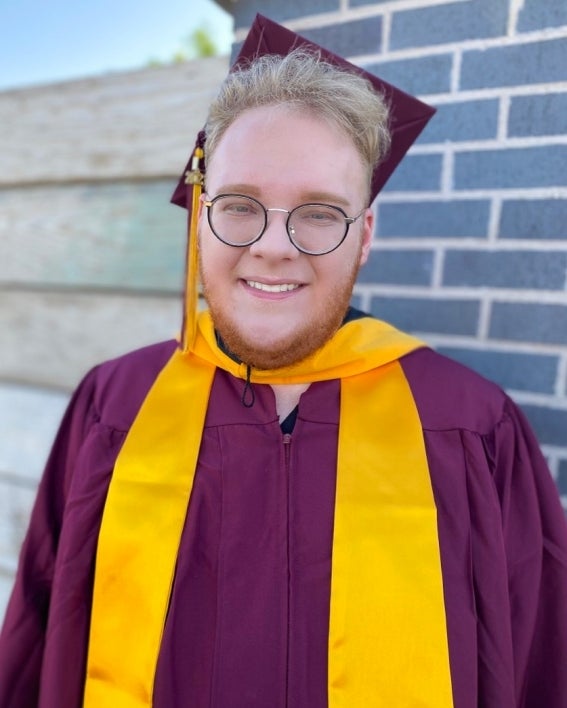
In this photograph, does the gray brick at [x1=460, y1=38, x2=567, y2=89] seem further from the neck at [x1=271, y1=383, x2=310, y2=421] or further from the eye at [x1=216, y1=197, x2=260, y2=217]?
the neck at [x1=271, y1=383, x2=310, y2=421]

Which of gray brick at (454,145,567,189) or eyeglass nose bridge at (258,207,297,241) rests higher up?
gray brick at (454,145,567,189)

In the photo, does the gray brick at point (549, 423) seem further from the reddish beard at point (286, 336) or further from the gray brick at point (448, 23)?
the gray brick at point (448, 23)

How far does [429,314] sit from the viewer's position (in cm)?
170

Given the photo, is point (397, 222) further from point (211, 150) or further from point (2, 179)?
point (2, 179)

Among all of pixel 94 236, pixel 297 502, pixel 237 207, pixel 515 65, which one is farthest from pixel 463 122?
pixel 94 236

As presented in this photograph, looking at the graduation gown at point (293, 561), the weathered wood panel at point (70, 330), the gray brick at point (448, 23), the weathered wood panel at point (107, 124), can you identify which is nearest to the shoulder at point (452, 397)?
the graduation gown at point (293, 561)

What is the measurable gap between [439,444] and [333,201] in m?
0.55

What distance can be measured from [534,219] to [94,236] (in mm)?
1559

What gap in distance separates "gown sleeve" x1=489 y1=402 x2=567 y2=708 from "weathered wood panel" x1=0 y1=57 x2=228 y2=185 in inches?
58.4

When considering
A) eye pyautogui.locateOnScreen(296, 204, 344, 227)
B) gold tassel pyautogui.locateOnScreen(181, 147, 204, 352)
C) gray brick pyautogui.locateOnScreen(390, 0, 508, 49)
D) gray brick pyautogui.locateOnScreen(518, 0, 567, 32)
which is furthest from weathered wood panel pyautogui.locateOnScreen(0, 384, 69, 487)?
gray brick pyautogui.locateOnScreen(518, 0, 567, 32)

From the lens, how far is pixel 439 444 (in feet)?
4.01

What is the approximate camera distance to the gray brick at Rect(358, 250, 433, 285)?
66.5 inches

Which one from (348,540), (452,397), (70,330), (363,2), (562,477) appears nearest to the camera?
(348,540)

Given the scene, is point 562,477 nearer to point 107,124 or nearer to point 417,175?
point 417,175
